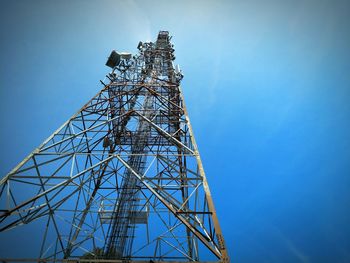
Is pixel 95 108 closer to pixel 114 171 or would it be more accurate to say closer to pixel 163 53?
pixel 114 171

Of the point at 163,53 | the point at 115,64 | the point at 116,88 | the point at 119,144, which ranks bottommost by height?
the point at 119,144

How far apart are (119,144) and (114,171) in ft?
5.88

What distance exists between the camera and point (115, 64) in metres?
14.9

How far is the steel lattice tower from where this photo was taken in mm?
6402

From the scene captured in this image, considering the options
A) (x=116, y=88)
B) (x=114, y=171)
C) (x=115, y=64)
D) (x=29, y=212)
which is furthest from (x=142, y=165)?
(x=115, y=64)

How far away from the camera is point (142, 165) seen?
11695 millimetres

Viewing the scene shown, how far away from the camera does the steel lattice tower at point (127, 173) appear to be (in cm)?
640

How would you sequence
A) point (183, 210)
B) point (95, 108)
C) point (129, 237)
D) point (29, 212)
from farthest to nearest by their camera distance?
point (95, 108) < point (129, 237) < point (29, 212) < point (183, 210)

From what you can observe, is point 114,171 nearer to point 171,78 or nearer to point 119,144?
point 119,144

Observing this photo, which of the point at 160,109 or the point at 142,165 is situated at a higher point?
the point at 160,109

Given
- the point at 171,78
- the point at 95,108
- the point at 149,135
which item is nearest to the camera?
the point at 95,108

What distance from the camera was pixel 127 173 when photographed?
11.3m

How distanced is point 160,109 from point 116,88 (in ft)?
9.25

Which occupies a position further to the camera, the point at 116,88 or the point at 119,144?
the point at 119,144
